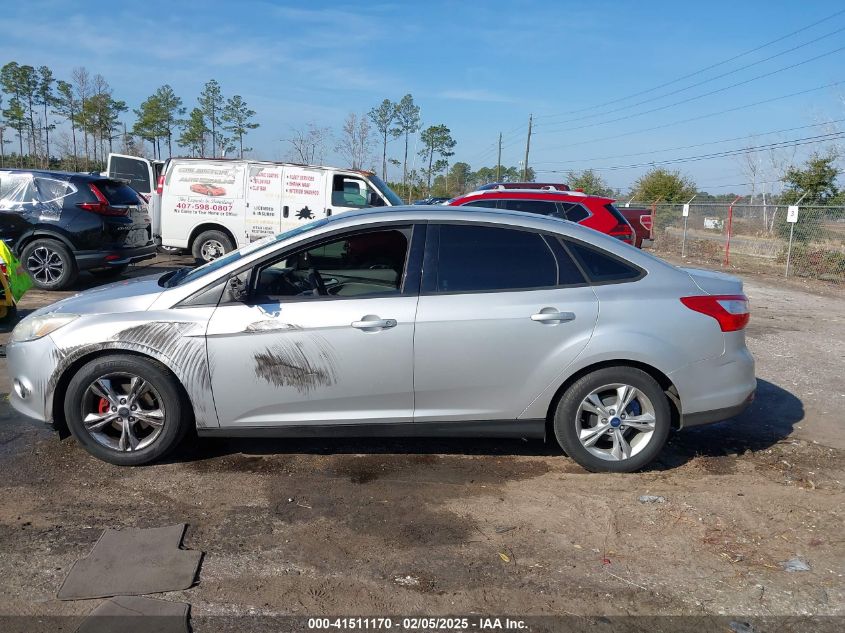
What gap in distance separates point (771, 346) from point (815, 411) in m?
2.65

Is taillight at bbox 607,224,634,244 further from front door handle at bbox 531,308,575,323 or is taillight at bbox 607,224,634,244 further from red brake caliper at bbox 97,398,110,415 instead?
red brake caliper at bbox 97,398,110,415

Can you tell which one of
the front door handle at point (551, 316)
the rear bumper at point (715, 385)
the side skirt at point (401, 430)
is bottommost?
the side skirt at point (401, 430)

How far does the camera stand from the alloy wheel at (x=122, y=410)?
13.8 feet

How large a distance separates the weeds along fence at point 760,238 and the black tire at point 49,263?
618 inches

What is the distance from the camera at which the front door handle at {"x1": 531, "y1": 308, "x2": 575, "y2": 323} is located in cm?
421

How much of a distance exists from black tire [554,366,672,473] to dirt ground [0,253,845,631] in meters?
0.11

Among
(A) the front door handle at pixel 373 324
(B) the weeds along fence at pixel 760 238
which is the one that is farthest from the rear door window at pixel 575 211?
(A) the front door handle at pixel 373 324

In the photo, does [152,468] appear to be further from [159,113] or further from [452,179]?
[452,179]

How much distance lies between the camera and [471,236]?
441 centimetres

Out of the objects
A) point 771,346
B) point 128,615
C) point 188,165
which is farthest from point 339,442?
point 188,165

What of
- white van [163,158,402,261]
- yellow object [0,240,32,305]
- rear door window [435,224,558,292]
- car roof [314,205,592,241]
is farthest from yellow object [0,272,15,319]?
rear door window [435,224,558,292]

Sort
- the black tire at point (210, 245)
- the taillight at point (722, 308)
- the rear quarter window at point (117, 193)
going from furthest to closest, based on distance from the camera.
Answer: the black tire at point (210, 245)
the rear quarter window at point (117, 193)
the taillight at point (722, 308)

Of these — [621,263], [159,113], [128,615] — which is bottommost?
[128,615]

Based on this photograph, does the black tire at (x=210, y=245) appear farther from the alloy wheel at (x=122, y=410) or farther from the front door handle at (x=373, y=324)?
the front door handle at (x=373, y=324)
